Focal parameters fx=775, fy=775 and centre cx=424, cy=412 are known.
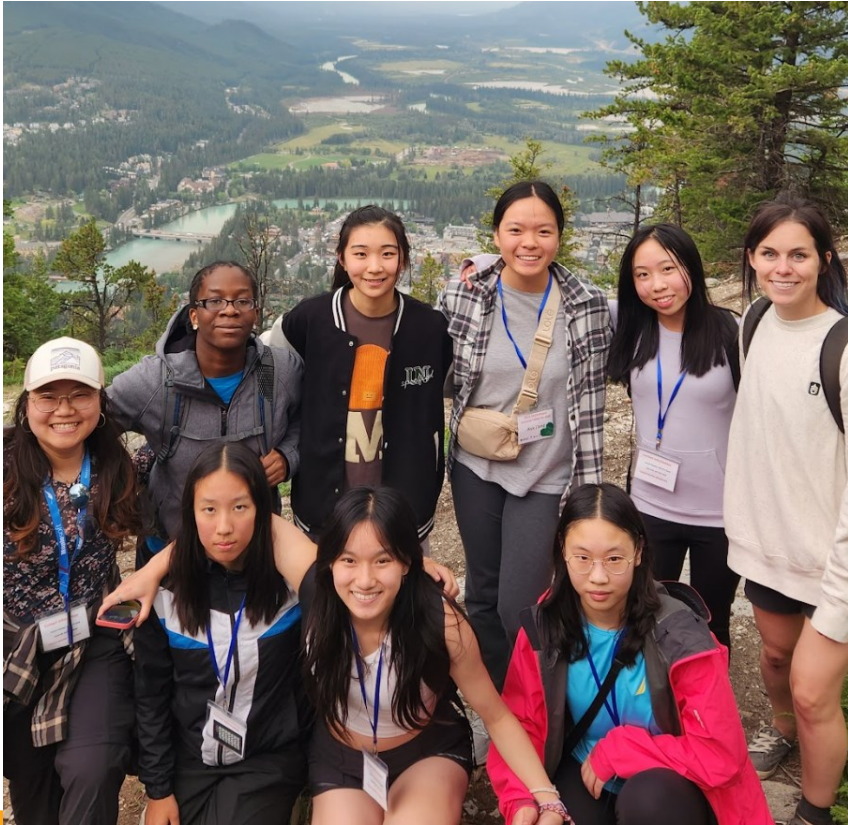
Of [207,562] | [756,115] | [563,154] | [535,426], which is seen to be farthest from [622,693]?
[563,154]

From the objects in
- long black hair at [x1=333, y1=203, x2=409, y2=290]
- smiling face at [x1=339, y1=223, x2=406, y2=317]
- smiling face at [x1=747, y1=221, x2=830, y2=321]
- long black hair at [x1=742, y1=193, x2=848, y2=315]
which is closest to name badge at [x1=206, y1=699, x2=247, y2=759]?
smiling face at [x1=339, y1=223, x2=406, y2=317]

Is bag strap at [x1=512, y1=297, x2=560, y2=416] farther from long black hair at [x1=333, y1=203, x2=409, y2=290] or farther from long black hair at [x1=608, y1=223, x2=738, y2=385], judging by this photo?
long black hair at [x1=333, y1=203, x2=409, y2=290]

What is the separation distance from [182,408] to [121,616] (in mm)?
793

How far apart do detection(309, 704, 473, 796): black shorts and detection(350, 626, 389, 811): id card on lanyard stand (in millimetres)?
29

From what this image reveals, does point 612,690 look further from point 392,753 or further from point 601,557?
point 392,753

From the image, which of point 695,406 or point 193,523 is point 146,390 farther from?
point 695,406

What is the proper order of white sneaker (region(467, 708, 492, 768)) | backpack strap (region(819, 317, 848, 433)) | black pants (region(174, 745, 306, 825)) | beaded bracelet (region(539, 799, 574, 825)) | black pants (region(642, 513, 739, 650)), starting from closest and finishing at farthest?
beaded bracelet (region(539, 799, 574, 825)), backpack strap (region(819, 317, 848, 433)), black pants (region(174, 745, 306, 825)), black pants (region(642, 513, 739, 650)), white sneaker (region(467, 708, 492, 768))

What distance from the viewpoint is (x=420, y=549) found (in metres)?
2.47

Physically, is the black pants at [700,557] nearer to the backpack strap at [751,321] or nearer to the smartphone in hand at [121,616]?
the backpack strap at [751,321]

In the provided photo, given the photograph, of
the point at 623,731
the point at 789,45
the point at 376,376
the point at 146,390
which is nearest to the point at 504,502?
the point at 376,376

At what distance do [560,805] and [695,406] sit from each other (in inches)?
57.1

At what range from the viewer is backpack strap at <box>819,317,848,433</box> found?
2.40m

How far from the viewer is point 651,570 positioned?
244 centimetres

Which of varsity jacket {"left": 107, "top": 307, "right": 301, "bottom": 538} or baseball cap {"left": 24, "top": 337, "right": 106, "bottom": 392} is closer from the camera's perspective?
baseball cap {"left": 24, "top": 337, "right": 106, "bottom": 392}
